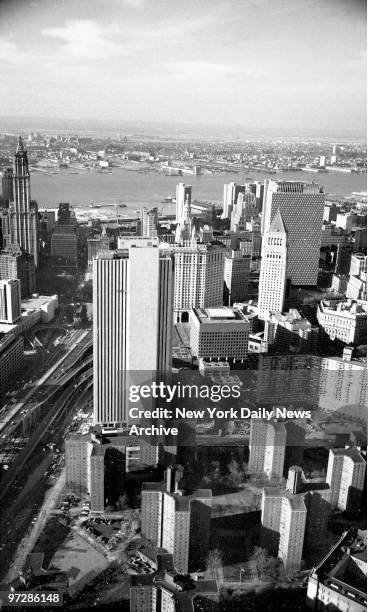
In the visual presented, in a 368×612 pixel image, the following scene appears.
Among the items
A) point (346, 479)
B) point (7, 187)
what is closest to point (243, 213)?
point (7, 187)

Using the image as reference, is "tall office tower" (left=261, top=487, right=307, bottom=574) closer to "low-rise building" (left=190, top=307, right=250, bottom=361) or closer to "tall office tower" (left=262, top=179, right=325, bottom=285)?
"low-rise building" (left=190, top=307, right=250, bottom=361)

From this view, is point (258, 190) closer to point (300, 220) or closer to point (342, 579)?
point (300, 220)

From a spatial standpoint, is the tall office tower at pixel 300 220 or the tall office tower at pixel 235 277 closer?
the tall office tower at pixel 235 277

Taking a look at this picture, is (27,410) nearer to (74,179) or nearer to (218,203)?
(74,179)

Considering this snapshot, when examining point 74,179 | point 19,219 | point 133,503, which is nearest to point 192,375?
point 133,503

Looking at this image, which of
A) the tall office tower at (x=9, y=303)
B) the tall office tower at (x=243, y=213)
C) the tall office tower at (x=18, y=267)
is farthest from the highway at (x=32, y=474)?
the tall office tower at (x=243, y=213)

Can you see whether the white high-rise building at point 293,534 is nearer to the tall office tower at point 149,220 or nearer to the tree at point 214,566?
the tree at point 214,566
